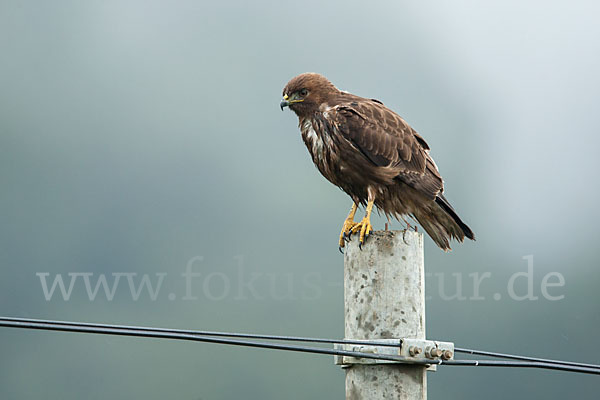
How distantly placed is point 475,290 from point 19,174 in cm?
6467

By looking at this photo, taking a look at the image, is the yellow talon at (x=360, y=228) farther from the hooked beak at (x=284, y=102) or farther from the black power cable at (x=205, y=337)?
the hooked beak at (x=284, y=102)

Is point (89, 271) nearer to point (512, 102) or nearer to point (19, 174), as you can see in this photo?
point (19, 174)

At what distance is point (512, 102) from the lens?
195250 millimetres

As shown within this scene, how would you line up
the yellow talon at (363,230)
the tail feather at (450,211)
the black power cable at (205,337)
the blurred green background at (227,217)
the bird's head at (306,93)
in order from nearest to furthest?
1. the black power cable at (205,337)
2. the yellow talon at (363,230)
3. the tail feather at (450,211)
4. the bird's head at (306,93)
5. the blurred green background at (227,217)

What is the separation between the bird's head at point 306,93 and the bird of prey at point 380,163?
98mm

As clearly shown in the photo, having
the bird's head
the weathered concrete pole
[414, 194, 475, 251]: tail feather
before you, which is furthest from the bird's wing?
the weathered concrete pole

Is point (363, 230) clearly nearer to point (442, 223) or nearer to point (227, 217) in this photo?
point (442, 223)

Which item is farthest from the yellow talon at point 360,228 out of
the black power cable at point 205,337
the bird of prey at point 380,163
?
the black power cable at point 205,337

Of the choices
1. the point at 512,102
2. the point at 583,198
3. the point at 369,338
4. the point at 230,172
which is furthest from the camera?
the point at 512,102

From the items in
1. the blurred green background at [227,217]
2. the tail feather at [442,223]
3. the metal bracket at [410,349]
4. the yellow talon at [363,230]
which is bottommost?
the metal bracket at [410,349]

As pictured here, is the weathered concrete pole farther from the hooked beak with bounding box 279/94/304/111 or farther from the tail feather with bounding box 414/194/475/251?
A: the hooked beak with bounding box 279/94/304/111

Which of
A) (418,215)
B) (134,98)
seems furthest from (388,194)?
(134,98)

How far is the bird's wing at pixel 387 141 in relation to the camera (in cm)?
741

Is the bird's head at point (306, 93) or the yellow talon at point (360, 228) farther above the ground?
the bird's head at point (306, 93)
